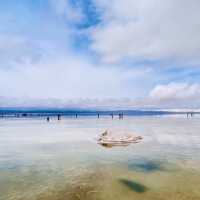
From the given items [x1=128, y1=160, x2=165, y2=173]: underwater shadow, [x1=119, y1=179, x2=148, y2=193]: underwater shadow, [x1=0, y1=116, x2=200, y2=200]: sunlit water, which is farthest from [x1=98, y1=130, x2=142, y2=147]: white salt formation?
[x1=119, y1=179, x2=148, y2=193]: underwater shadow

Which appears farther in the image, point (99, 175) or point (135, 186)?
point (99, 175)

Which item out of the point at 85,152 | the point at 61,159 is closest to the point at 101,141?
the point at 85,152

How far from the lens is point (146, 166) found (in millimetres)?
13406

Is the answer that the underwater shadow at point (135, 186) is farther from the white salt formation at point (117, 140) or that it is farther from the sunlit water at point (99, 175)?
the white salt formation at point (117, 140)

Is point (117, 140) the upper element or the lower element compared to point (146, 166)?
upper

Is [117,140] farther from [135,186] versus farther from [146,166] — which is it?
[135,186]

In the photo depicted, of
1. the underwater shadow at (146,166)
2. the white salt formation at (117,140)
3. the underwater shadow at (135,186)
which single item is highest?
the white salt formation at (117,140)

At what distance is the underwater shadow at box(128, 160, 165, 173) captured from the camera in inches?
501

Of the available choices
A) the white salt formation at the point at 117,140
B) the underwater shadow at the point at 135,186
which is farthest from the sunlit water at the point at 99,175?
the white salt formation at the point at 117,140

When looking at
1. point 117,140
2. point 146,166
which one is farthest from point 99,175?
point 117,140

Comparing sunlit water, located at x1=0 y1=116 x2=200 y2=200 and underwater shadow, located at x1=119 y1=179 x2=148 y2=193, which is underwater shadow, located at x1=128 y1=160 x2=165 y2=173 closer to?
sunlit water, located at x1=0 y1=116 x2=200 y2=200

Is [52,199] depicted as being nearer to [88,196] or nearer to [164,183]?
[88,196]

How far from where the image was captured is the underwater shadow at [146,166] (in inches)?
501

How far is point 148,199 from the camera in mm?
8523
